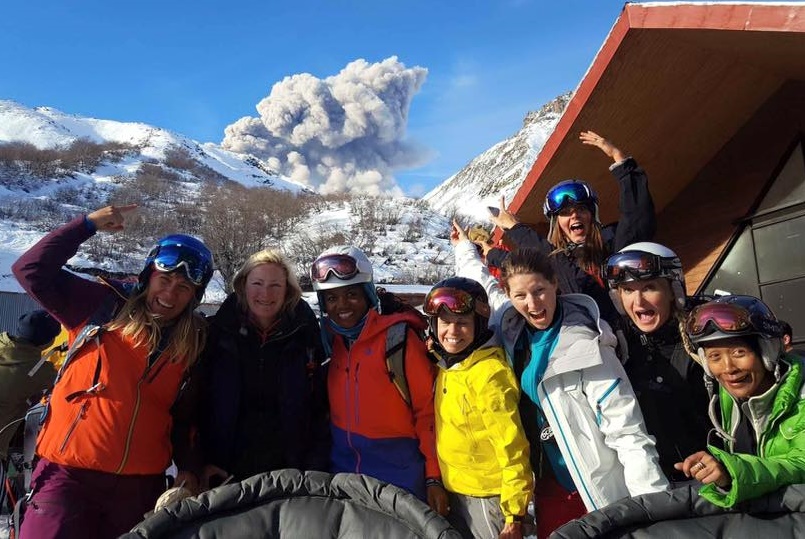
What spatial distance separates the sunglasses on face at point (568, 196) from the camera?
3248 millimetres

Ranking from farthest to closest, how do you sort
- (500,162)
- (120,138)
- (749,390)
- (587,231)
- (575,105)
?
(500,162) < (120,138) < (575,105) < (587,231) < (749,390)

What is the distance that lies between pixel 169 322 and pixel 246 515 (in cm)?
122

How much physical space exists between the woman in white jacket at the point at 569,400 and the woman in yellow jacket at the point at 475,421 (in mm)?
138

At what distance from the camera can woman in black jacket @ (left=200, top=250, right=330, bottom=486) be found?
9.43ft

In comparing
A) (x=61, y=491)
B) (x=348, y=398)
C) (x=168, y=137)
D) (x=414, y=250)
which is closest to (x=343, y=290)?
(x=348, y=398)

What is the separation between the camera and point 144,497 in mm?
2666

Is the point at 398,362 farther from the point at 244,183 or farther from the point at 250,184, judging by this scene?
the point at 250,184

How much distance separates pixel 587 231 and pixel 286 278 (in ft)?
5.67

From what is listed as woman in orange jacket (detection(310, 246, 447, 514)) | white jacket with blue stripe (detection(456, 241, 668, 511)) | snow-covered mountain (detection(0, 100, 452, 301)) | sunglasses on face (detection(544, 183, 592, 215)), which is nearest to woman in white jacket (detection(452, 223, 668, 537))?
white jacket with blue stripe (detection(456, 241, 668, 511))

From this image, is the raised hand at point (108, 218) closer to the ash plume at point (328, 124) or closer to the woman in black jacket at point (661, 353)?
the woman in black jacket at point (661, 353)

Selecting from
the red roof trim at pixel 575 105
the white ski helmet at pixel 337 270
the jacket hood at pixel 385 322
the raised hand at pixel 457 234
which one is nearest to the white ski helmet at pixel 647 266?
the jacket hood at pixel 385 322

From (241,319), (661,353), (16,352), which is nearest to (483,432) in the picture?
(661,353)

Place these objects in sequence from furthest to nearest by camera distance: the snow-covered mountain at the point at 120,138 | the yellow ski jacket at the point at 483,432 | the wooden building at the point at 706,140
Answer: the snow-covered mountain at the point at 120,138, the wooden building at the point at 706,140, the yellow ski jacket at the point at 483,432

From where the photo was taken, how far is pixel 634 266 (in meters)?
2.71
